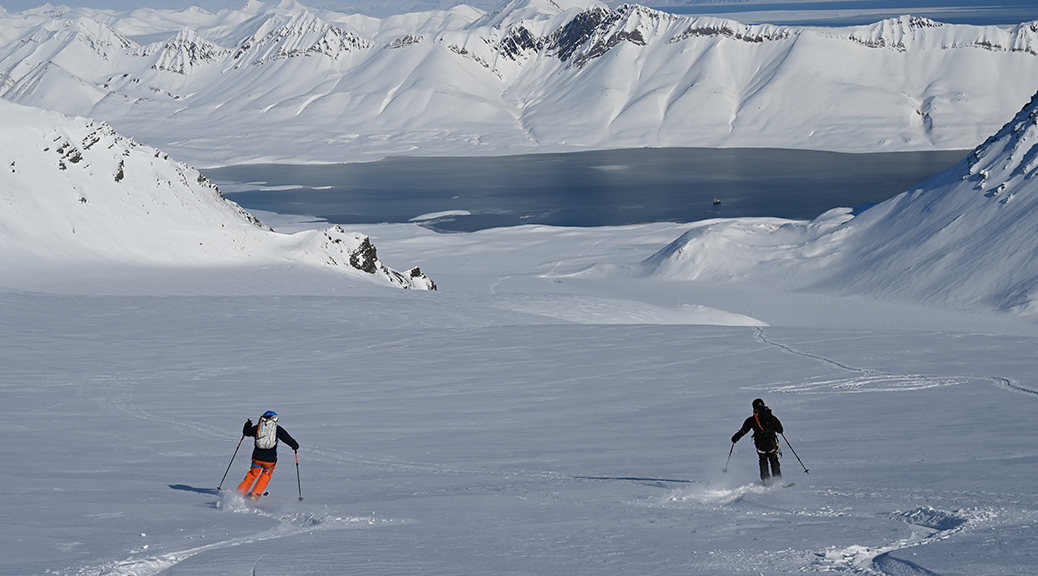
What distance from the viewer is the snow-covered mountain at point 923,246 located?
2958 cm

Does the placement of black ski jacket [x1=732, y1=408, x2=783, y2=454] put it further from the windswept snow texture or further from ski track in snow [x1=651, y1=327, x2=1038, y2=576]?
the windswept snow texture

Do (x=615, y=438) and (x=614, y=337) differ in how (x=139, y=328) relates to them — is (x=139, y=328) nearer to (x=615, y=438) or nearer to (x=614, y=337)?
(x=614, y=337)

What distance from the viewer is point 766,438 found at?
8.75 meters

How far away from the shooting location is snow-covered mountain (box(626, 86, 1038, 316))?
2958 centimetres

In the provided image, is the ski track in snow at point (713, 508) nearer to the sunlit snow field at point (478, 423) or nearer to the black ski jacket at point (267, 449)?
the sunlit snow field at point (478, 423)

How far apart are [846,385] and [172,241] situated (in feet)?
85.2

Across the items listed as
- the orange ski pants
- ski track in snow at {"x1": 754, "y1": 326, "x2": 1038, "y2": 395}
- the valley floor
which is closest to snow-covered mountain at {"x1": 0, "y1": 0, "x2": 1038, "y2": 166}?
the valley floor

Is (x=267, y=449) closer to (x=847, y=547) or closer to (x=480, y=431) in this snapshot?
(x=480, y=431)

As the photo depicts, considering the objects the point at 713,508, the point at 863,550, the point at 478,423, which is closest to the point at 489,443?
the point at 478,423

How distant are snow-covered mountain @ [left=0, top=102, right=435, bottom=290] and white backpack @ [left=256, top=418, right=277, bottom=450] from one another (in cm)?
2073

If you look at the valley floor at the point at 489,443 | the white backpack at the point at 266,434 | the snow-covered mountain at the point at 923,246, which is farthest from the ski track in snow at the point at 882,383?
the snow-covered mountain at the point at 923,246

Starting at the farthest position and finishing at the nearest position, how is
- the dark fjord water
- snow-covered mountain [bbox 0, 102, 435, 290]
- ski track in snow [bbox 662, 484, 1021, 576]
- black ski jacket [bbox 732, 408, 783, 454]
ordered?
the dark fjord water, snow-covered mountain [bbox 0, 102, 435, 290], black ski jacket [bbox 732, 408, 783, 454], ski track in snow [bbox 662, 484, 1021, 576]

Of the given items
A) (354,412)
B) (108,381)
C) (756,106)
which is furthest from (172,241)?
(756,106)

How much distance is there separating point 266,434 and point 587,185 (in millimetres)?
84611
